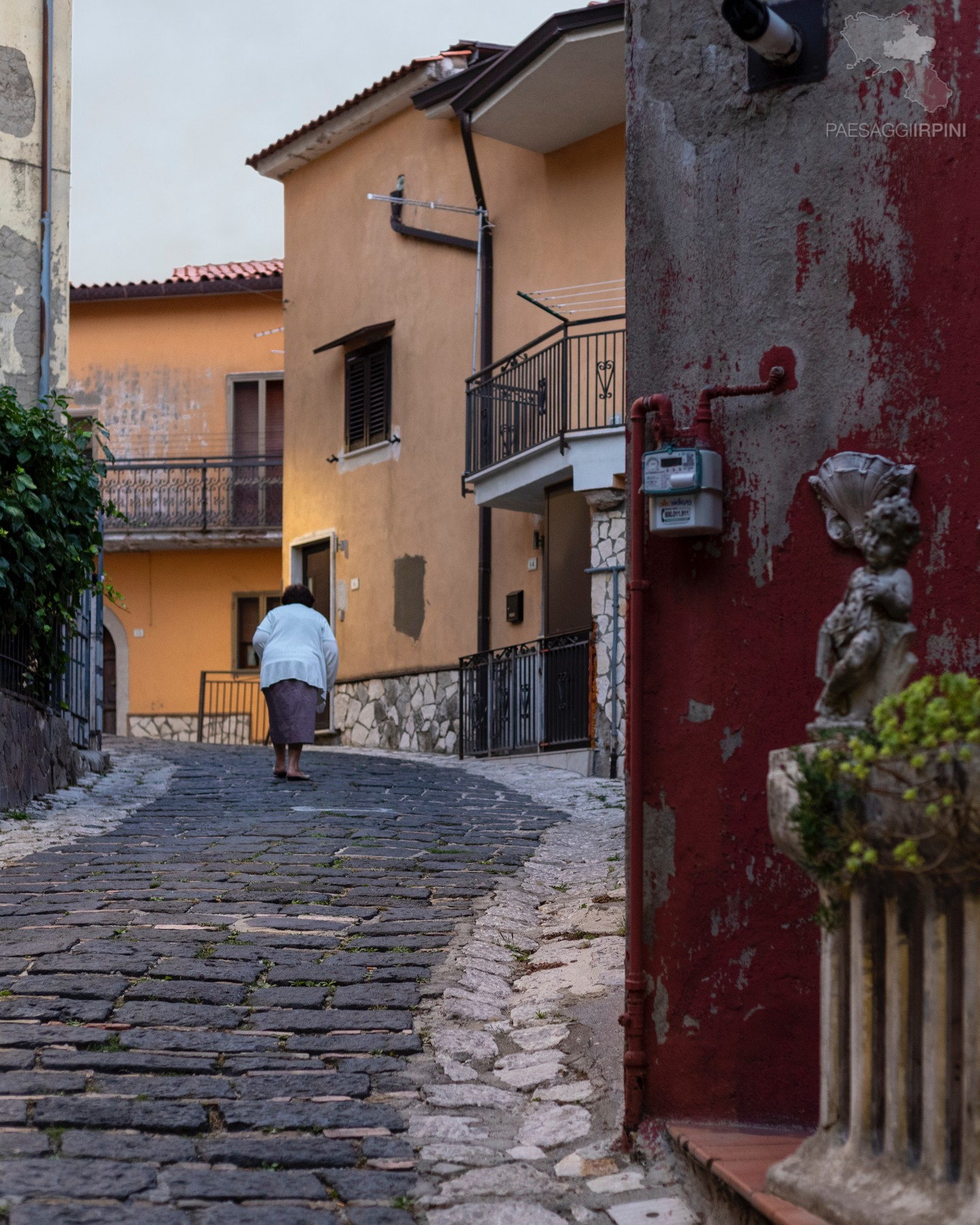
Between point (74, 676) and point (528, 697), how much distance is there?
583 centimetres

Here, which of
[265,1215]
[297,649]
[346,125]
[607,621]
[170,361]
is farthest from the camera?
[170,361]

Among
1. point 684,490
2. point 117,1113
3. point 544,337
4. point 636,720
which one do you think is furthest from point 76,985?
point 544,337

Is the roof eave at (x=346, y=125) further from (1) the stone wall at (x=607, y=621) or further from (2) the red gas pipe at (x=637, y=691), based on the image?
(2) the red gas pipe at (x=637, y=691)

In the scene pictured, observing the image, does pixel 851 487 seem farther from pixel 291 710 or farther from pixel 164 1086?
pixel 291 710

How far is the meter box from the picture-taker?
500 cm

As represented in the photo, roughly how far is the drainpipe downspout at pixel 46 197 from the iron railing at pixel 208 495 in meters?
15.9

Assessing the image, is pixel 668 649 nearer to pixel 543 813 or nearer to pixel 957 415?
pixel 957 415

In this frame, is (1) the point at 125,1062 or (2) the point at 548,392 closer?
(1) the point at 125,1062

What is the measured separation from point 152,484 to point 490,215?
430 inches

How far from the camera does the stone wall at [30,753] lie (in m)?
11.1

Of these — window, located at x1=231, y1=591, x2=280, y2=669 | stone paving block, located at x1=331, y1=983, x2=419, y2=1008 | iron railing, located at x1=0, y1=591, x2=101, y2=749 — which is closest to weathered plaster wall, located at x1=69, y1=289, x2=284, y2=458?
window, located at x1=231, y1=591, x2=280, y2=669

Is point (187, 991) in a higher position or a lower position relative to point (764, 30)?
lower

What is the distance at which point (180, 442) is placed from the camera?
3169 cm

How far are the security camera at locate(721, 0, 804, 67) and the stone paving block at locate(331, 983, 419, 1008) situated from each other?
3607 millimetres
